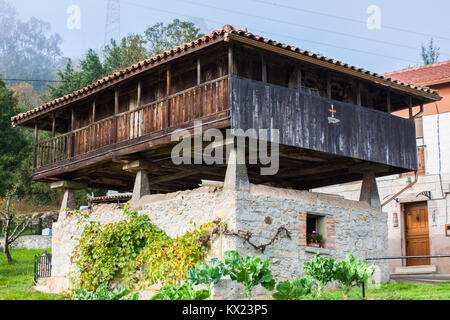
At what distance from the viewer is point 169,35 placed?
3303 cm

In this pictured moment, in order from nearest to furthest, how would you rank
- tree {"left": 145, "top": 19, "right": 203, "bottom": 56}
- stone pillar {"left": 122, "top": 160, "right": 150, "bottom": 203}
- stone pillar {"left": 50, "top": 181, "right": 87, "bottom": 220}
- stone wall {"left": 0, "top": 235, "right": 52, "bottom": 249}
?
1. stone pillar {"left": 122, "top": 160, "right": 150, "bottom": 203}
2. stone pillar {"left": 50, "top": 181, "right": 87, "bottom": 220}
3. stone wall {"left": 0, "top": 235, "right": 52, "bottom": 249}
4. tree {"left": 145, "top": 19, "right": 203, "bottom": 56}

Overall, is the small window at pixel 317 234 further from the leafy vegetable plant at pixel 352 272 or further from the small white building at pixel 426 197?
the small white building at pixel 426 197

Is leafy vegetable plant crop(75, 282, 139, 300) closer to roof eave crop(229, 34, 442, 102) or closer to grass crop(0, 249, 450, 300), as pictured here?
grass crop(0, 249, 450, 300)

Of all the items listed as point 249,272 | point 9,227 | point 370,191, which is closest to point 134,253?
point 249,272

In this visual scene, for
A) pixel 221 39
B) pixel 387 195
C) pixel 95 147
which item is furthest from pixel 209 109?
pixel 387 195

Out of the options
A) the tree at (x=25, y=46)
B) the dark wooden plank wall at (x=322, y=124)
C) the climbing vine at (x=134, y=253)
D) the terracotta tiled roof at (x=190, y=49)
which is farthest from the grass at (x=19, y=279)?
the tree at (x=25, y=46)

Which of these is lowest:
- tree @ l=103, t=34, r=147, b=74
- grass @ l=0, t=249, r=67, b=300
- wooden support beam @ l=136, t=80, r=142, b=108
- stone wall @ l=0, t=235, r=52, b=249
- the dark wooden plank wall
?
grass @ l=0, t=249, r=67, b=300

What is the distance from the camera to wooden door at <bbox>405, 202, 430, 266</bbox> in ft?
53.7

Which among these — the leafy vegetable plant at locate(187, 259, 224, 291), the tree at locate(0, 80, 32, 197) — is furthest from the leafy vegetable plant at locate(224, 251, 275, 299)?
the tree at locate(0, 80, 32, 197)

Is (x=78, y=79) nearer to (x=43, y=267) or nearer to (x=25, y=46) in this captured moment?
(x=43, y=267)

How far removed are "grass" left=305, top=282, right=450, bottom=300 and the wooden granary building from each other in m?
2.60

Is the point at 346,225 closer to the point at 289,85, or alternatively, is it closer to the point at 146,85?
the point at 289,85
